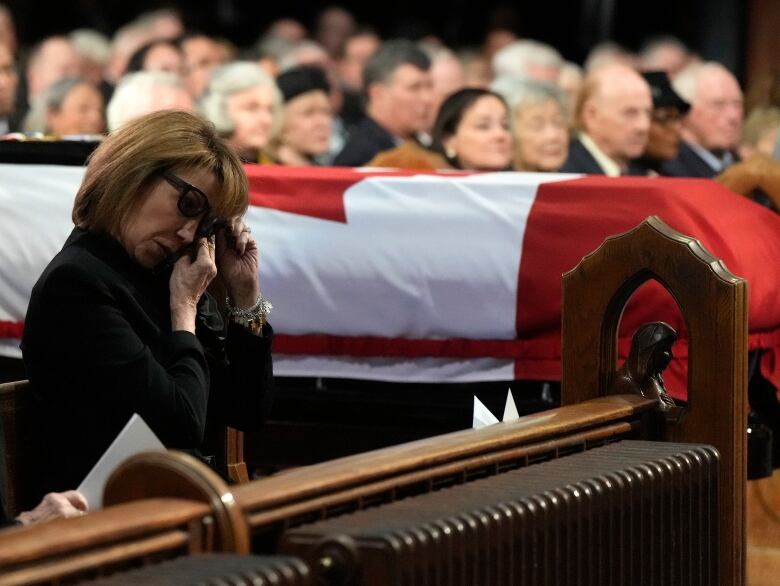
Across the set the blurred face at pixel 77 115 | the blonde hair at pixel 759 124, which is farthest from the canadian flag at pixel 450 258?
the blonde hair at pixel 759 124

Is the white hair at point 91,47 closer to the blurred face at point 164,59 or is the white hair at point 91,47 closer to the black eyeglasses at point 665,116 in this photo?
the blurred face at point 164,59

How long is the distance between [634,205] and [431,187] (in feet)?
1.59

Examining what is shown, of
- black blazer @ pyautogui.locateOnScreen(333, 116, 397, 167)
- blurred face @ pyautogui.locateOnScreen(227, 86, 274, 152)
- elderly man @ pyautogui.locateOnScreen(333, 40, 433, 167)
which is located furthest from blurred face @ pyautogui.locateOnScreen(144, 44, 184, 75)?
blurred face @ pyautogui.locateOnScreen(227, 86, 274, 152)

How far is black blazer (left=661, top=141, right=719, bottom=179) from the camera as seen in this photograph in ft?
24.0

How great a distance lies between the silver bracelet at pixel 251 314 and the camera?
2.80m

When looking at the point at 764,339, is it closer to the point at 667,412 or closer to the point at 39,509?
the point at 667,412

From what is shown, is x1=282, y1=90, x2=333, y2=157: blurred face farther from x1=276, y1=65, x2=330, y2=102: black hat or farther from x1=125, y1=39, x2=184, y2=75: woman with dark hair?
x1=125, y1=39, x2=184, y2=75: woman with dark hair

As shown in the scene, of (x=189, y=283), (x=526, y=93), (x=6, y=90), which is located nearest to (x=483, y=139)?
(x=526, y=93)

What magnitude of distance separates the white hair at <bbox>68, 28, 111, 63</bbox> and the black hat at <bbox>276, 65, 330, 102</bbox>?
2.95 meters

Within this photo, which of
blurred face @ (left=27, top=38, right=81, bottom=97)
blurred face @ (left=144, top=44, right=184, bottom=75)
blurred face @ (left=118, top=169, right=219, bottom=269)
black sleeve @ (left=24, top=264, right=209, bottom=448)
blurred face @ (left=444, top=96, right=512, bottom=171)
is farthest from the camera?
blurred face @ (left=27, top=38, right=81, bottom=97)

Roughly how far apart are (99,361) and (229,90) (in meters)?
3.95

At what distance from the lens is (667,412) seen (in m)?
2.50

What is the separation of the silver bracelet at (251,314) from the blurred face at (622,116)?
3.77 m

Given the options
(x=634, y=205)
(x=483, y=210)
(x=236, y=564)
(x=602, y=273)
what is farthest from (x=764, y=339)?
(x=236, y=564)
